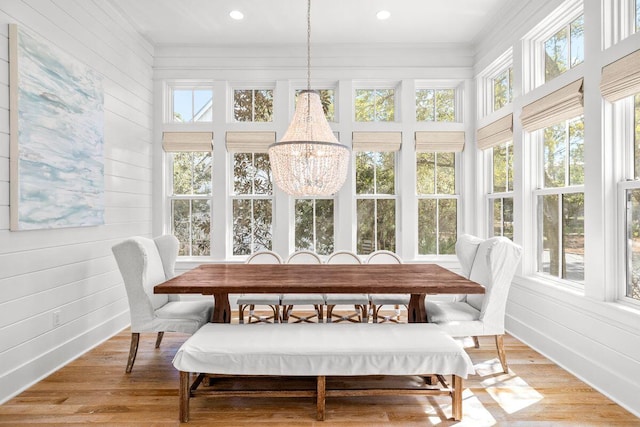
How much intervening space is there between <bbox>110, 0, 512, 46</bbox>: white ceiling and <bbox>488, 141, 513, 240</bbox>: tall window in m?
1.41

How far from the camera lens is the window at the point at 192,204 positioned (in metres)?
4.99

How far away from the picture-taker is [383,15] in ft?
13.4

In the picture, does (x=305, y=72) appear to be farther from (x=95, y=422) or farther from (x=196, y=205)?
(x=95, y=422)

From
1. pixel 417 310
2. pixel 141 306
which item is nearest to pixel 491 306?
pixel 417 310

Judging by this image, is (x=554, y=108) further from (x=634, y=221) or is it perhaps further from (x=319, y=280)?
(x=319, y=280)

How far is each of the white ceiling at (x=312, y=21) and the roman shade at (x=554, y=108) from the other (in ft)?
3.56

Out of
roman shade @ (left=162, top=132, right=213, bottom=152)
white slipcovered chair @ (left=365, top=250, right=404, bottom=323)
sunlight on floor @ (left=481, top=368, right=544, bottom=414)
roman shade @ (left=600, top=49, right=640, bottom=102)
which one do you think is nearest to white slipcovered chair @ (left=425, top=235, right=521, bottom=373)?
sunlight on floor @ (left=481, top=368, right=544, bottom=414)

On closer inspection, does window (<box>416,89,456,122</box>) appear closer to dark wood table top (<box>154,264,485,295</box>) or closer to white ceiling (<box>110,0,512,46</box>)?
white ceiling (<box>110,0,512,46</box>)

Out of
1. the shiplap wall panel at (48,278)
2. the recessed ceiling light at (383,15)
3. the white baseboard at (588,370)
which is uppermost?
the recessed ceiling light at (383,15)

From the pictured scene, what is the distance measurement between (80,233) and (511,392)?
354 cm

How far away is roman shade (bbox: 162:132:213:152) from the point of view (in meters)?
4.86

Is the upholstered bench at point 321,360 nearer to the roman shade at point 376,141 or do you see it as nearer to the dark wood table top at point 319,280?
the dark wood table top at point 319,280

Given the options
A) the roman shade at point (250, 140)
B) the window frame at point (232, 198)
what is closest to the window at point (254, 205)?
the window frame at point (232, 198)

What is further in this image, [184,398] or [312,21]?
[312,21]
